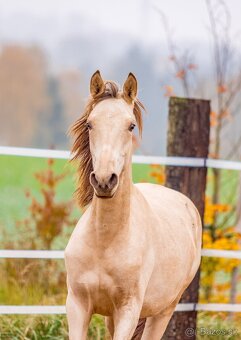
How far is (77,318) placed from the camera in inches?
154

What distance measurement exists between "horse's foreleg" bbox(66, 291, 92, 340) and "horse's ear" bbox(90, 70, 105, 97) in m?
1.03

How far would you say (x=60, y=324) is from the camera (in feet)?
18.3

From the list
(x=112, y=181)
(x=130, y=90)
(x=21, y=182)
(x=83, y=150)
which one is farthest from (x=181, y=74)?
(x=21, y=182)

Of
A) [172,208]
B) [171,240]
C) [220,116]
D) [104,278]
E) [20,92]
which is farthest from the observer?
[20,92]

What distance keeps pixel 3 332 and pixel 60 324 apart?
1.33ft

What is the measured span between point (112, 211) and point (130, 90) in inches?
24.1

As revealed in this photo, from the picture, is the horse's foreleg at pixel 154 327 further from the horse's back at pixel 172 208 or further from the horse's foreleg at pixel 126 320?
the horse's foreleg at pixel 126 320

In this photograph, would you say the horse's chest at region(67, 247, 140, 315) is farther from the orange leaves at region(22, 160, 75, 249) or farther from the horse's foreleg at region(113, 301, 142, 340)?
the orange leaves at region(22, 160, 75, 249)

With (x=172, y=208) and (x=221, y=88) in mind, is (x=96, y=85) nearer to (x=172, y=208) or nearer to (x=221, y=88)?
(x=172, y=208)

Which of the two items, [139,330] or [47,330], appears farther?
[47,330]

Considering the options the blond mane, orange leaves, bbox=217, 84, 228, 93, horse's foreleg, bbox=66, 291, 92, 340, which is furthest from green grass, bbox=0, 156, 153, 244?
horse's foreleg, bbox=66, 291, 92, 340

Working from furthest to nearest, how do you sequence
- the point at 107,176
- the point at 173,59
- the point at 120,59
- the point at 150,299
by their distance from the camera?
the point at 120,59
the point at 173,59
the point at 150,299
the point at 107,176

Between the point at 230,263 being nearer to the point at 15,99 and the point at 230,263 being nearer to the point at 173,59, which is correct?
the point at 173,59

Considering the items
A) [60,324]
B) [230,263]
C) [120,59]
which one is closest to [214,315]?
[230,263]
